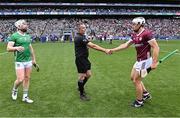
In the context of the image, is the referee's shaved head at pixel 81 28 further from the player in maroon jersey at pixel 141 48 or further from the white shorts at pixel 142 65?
the white shorts at pixel 142 65

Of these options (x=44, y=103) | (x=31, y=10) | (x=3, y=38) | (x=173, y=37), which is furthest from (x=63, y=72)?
(x=31, y=10)

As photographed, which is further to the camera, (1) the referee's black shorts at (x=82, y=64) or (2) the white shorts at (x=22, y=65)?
(1) the referee's black shorts at (x=82, y=64)

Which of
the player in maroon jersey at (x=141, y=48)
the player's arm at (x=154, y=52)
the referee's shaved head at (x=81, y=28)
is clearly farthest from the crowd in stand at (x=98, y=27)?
the player's arm at (x=154, y=52)

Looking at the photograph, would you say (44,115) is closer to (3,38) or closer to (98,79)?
(98,79)

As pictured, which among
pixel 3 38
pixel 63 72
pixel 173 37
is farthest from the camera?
pixel 173 37

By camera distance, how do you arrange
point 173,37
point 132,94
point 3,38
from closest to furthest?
point 132,94 < point 3,38 < point 173,37

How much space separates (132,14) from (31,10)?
2265cm

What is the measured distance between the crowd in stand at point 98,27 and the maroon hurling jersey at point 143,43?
6016 centimetres

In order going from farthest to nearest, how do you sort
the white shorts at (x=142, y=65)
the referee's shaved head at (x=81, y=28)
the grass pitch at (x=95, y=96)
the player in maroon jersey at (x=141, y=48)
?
1. the referee's shaved head at (x=81, y=28)
2. the white shorts at (x=142, y=65)
3. the player in maroon jersey at (x=141, y=48)
4. the grass pitch at (x=95, y=96)

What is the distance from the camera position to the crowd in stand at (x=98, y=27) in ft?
243

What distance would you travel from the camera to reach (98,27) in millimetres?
77938

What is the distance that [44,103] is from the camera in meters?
10.6

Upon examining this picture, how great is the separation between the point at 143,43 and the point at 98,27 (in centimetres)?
6817

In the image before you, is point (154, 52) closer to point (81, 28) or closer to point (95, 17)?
point (81, 28)
